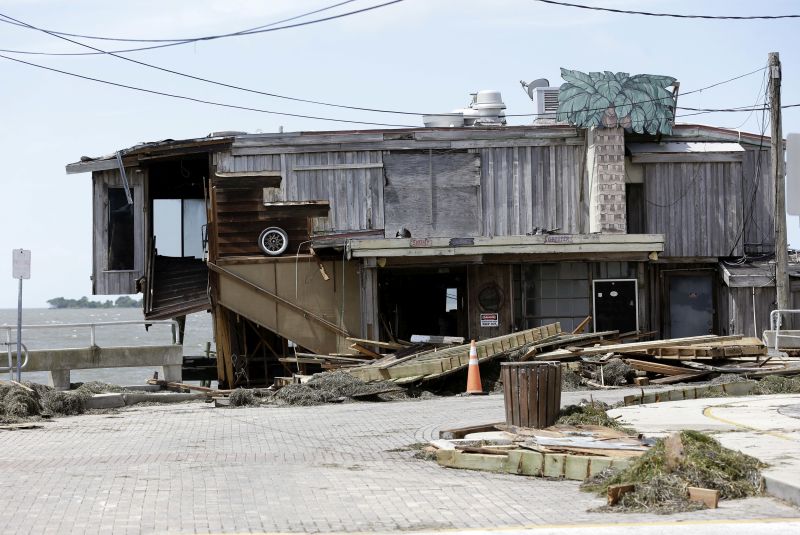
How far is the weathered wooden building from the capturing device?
28578 mm

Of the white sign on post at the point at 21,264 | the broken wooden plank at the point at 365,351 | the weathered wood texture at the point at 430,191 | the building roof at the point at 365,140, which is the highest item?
the building roof at the point at 365,140

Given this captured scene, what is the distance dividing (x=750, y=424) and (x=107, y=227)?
21.3m

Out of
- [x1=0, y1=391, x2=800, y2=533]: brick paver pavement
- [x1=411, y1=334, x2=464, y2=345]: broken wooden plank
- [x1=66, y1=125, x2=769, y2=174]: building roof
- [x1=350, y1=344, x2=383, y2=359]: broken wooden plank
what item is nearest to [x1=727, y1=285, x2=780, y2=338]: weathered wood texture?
[x1=66, y1=125, x2=769, y2=174]: building roof

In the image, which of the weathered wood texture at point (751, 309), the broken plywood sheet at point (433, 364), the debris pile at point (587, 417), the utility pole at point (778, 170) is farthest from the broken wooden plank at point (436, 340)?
the debris pile at point (587, 417)

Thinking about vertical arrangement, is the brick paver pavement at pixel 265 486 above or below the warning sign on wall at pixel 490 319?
below

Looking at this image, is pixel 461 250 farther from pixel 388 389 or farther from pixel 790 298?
pixel 790 298

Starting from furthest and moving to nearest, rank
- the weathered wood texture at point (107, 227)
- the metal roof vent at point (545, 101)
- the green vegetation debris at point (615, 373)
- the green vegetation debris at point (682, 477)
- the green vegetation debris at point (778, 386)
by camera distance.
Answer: the metal roof vent at point (545, 101), the weathered wood texture at point (107, 227), the green vegetation debris at point (615, 373), the green vegetation debris at point (778, 386), the green vegetation debris at point (682, 477)

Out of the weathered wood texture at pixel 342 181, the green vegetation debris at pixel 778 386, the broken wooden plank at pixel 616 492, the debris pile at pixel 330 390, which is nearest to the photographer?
the broken wooden plank at pixel 616 492

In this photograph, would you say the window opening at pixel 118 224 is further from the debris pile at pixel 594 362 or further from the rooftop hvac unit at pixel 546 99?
the rooftop hvac unit at pixel 546 99

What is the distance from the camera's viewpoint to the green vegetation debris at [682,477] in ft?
30.1

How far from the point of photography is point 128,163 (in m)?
30.6

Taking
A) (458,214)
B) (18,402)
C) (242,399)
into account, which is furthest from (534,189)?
(18,402)

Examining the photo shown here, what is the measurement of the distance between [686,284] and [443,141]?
768cm

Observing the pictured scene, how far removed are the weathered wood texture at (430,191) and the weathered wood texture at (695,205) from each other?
4.90 metres
